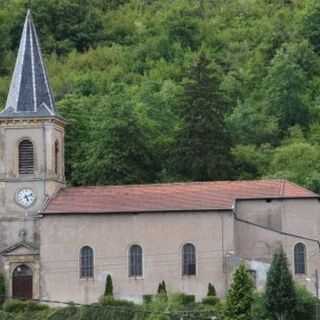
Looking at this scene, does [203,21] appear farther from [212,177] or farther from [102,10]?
[212,177]

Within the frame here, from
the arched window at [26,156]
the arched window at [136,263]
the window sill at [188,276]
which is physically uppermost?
the arched window at [26,156]

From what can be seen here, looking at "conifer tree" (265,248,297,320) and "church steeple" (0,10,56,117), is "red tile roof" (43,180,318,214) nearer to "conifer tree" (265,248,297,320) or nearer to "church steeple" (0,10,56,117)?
"church steeple" (0,10,56,117)

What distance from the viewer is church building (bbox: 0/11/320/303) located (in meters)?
96.4

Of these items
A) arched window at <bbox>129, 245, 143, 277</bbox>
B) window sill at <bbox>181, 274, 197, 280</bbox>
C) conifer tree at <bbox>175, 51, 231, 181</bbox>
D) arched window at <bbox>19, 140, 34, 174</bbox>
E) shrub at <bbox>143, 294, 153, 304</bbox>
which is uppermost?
conifer tree at <bbox>175, 51, 231, 181</bbox>

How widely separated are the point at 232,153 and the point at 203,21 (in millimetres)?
53097

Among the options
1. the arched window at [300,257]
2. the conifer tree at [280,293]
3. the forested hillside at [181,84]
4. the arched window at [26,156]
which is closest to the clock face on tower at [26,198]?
the arched window at [26,156]

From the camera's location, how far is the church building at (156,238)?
3797 inches

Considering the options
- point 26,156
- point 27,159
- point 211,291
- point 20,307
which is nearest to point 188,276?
point 211,291

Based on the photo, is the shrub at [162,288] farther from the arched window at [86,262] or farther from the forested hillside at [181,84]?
the forested hillside at [181,84]

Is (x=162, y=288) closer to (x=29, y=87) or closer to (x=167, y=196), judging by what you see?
(x=167, y=196)

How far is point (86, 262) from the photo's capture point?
9762 cm

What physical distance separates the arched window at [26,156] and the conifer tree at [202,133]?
48.7 ft

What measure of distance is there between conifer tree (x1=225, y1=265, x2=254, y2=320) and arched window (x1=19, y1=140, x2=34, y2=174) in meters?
18.8

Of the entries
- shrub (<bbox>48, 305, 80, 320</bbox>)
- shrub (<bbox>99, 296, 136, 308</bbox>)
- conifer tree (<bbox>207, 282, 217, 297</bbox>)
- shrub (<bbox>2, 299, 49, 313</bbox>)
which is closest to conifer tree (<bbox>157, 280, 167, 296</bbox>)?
shrub (<bbox>99, 296, 136, 308</bbox>)
